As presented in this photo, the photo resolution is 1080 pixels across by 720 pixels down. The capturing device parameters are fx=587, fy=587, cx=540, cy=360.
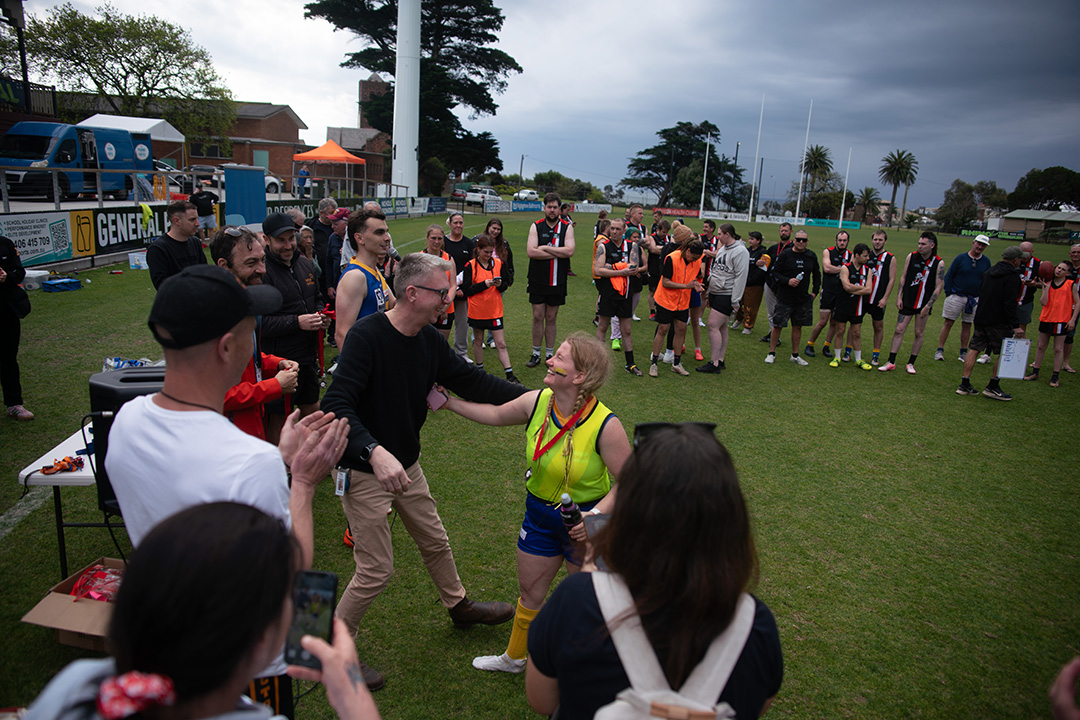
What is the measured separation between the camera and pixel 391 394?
9.96 ft

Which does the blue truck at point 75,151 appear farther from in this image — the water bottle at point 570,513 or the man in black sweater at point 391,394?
the water bottle at point 570,513

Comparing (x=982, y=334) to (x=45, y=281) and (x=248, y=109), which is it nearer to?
(x=45, y=281)

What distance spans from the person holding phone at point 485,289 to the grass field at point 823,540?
84 centimetres

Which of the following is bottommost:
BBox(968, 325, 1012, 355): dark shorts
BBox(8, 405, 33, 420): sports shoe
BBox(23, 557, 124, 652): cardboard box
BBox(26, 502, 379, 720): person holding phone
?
BBox(23, 557, 124, 652): cardboard box

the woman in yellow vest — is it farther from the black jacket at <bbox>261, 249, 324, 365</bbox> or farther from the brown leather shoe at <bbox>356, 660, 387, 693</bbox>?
the black jacket at <bbox>261, 249, 324, 365</bbox>

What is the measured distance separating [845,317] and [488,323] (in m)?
6.15

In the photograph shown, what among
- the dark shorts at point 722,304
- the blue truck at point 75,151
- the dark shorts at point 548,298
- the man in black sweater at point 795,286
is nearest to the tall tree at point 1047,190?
the man in black sweater at point 795,286

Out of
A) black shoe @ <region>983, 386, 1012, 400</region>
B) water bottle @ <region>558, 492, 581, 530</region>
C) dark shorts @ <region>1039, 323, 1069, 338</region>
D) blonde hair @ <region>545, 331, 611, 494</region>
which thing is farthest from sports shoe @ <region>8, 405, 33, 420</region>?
dark shorts @ <region>1039, 323, 1069, 338</region>

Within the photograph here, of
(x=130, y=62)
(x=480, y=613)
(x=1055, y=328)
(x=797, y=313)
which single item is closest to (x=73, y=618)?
(x=480, y=613)

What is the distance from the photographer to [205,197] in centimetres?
1235

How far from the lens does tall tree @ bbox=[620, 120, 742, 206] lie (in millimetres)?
73312

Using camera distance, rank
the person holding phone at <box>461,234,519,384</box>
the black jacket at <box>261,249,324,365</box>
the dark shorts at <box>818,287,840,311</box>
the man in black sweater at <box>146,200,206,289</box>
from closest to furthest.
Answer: the black jacket at <box>261,249,324,365</box>
the man in black sweater at <box>146,200,206,289</box>
the person holding phone at <box>461,234,519,384</box>
the dark shorts at <box>818,287,840,311</box>

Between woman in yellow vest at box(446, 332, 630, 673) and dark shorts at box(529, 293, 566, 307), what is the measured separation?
218 inches

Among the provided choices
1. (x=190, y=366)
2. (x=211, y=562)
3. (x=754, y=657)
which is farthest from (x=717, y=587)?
(x=190, y=366)
